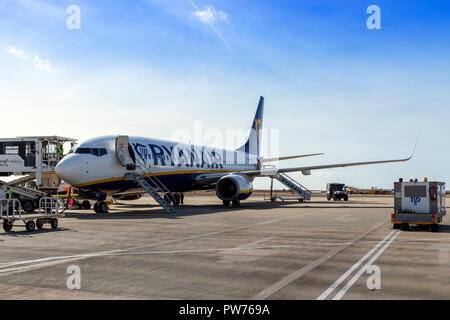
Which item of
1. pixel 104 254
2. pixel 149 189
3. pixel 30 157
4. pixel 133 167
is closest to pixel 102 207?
pixel 133 167

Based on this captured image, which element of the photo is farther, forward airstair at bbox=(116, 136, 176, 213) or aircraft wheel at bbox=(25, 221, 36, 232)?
forward airstair at bbox=(116, 136, 176, 213)

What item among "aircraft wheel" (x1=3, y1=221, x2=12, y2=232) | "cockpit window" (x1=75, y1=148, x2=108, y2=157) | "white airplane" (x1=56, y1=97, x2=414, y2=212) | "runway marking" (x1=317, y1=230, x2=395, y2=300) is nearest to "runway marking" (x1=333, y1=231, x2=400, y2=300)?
"runway marking" (x1=317, y1=230, x2=395, y2=300)

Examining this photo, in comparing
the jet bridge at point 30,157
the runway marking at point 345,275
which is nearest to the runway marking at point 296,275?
the runway marking at point 345,275

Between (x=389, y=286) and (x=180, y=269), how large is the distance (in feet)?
12.2

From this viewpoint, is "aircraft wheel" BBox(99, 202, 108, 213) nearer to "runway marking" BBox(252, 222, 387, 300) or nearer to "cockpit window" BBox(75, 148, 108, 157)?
"cockpit window" BBox(75, 148, 108, 157)

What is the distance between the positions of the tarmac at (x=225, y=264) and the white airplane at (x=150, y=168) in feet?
27.9

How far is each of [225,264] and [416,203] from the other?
1044 centimetres

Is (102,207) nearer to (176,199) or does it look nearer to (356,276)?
(176,199)

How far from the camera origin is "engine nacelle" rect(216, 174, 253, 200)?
2945 centimetres

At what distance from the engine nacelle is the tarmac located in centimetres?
1521

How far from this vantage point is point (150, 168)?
2619cm

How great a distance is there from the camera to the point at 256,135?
4538 centimetres

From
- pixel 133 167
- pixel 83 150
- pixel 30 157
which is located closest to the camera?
pixel 83 150
